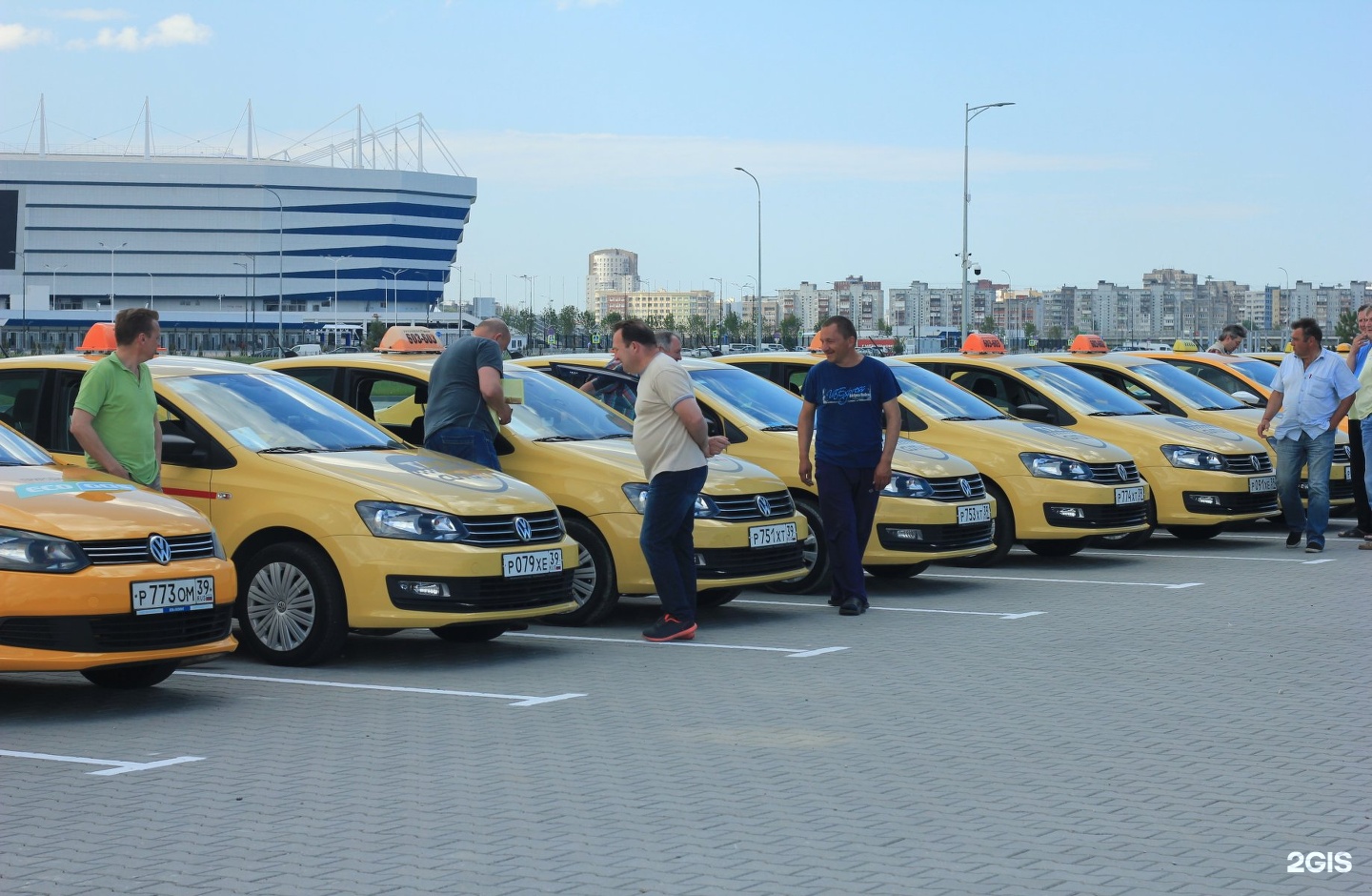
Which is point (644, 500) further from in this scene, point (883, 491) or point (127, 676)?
point (127, 676)

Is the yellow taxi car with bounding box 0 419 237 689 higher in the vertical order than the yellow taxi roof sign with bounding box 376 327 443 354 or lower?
lower

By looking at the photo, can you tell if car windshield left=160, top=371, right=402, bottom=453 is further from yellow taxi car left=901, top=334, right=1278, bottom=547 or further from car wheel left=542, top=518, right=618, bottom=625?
yellow taxi car left=901, top=334, right=1278, bottom=547

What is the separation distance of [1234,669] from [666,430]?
3.22 m

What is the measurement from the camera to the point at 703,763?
619cm

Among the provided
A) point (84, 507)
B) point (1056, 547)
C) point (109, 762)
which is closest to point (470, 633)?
point (84, 507)

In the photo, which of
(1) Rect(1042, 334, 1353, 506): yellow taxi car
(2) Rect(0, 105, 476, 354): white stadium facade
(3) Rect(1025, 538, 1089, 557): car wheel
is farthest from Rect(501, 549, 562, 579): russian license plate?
(2) Rect(0, 105, 476, 354): white stadium facade

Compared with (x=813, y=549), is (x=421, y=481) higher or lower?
higher

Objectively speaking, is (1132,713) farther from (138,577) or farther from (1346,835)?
(138,577)

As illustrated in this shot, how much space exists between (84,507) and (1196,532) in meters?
11.1

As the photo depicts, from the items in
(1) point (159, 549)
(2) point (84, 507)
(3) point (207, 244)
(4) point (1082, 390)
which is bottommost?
(1) point (159, 549)

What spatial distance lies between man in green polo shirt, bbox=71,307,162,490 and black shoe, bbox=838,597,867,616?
4227 millimetres

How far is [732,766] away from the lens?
6148mm

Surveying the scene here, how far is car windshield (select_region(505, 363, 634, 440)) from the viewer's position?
34.8ft

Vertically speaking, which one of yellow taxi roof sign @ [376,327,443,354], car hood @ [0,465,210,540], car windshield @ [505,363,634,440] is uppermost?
yellow taxi roof sign @ [376,327,443,354]
